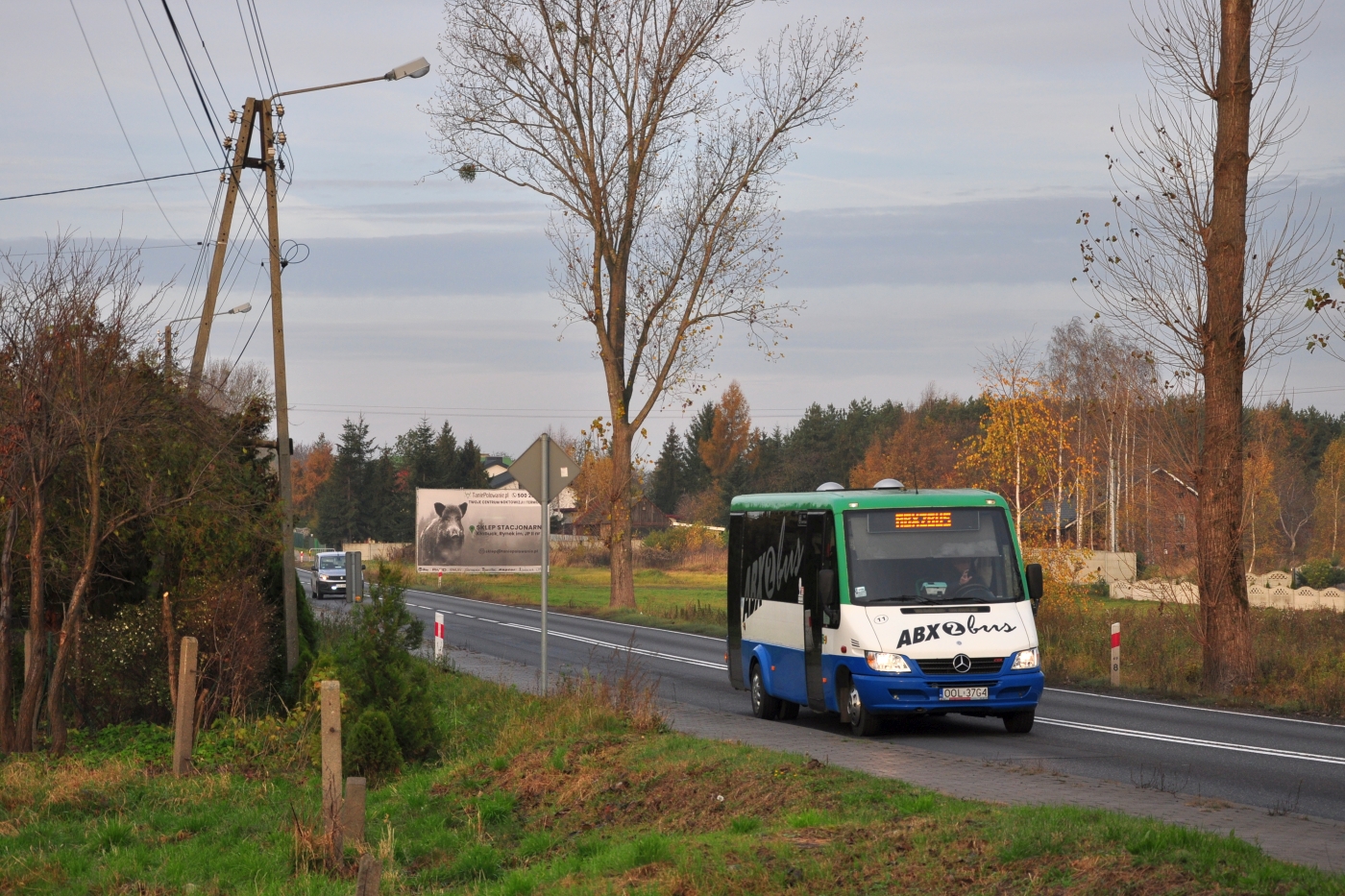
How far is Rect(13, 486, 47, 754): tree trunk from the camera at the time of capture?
15.1 m

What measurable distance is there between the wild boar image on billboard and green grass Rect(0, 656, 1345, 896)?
4481cm

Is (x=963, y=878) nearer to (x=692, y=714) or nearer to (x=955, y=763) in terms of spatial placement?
(x=955, y=763)

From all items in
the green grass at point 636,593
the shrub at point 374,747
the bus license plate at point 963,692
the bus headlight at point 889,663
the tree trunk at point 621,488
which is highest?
the tree trunk at point 621,488

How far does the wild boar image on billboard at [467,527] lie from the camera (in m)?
60.3

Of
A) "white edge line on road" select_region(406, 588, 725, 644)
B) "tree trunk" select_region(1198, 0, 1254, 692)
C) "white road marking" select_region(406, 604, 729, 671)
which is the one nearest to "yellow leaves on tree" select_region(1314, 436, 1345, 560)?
"white edge line on road" select_region(406, 588, 725, 644)

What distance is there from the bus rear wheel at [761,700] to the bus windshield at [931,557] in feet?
9.49

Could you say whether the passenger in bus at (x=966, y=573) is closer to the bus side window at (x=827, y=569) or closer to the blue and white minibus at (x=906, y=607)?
the blue and white minibus at (x=906, y=607)

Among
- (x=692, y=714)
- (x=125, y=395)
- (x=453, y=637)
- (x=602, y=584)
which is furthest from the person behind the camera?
Answer: (x=602, y=584)

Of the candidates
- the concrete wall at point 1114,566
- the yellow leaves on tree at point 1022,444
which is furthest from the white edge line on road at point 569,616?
the concrete wall at point 1114,566

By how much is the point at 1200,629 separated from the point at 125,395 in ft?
47.9

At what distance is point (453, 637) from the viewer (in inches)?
1398

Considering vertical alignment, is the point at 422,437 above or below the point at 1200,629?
above

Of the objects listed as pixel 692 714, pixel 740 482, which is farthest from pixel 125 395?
pixel 740 482

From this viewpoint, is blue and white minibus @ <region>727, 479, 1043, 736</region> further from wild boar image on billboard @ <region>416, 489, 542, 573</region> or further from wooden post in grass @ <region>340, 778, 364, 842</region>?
wild boar image on billboard @ <region>416, 489, 542, 573</region>
